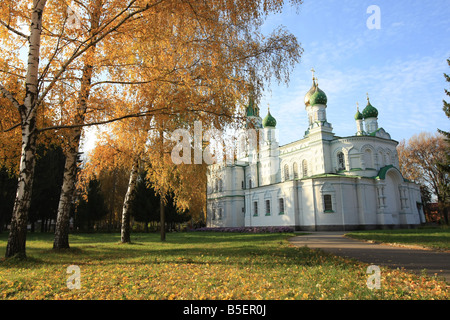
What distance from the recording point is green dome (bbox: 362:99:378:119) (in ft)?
117

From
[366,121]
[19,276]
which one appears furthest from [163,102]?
[366,121]

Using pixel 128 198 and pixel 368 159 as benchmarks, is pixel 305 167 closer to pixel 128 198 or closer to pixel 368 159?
pixel 368 159

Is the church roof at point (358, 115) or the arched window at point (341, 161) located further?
the church roof at point (358, 115)

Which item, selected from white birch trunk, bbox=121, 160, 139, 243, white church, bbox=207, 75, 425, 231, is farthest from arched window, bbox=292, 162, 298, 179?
white birch trunk, bbox=121, 160, 139, 243

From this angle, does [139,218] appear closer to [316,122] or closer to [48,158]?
[48,158]

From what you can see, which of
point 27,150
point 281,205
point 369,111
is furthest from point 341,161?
point 27,150

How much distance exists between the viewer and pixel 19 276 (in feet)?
19.2

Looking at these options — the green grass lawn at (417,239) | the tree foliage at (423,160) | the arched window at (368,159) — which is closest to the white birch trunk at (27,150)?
the green grass lawn at (417,239)

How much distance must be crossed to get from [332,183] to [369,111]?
12.6m

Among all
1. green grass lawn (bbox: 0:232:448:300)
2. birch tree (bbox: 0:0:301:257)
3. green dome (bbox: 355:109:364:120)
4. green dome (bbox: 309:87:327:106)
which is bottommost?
green grass lawn (bbox: 0:232:448:300)

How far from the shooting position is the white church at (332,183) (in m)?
29.1

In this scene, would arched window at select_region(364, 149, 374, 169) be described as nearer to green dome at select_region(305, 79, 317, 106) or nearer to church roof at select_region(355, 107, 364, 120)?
church roof at select_region(355, 107, 364, 120)

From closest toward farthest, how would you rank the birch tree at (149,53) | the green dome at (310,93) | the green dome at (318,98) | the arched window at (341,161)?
the birch tree at (149,53) → the arched window at (341,161) → the green dome at (318,98) → the green dome at (310,93)

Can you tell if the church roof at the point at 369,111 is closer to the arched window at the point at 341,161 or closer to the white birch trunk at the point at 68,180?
the arched window at the point at 341,161
